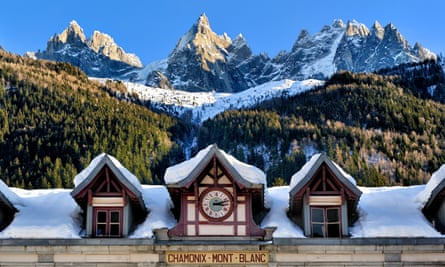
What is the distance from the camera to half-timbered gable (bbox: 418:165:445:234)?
2377cm

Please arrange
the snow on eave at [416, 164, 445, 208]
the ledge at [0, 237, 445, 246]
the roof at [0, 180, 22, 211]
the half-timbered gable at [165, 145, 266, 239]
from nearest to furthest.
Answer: the ledge at [0, 237, 445, 246] → the snow on eave at [416, 164, 445, 208] → the half-timbered gable at [165, 145, 266, 239] → the roof at [0, 180, 22, 211]

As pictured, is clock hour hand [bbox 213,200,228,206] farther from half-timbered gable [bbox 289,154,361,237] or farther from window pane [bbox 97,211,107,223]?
window pane [bbox 97,211,107,223]

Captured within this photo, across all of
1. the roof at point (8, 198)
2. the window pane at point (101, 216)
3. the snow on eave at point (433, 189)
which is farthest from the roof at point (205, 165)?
the snow on eave at point (433, 189)

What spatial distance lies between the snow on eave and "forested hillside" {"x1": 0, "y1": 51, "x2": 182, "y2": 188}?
99.8 metres

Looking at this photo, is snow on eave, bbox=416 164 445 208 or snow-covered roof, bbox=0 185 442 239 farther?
snow-covered roof, bbox=0 185 442 239

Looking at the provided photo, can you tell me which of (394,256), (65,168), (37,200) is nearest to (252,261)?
(394,256)

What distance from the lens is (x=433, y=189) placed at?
2391 centimetres

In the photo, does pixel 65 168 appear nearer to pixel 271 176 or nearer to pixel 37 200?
pixel 271 176

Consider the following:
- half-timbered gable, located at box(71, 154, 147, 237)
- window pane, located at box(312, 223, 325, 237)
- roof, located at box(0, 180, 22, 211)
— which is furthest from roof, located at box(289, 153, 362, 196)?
roof, located at box(0, 180, 22, 211)

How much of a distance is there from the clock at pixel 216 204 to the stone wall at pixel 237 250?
1.06m

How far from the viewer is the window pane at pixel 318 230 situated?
2408 centimetres

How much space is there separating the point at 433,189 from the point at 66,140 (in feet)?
481

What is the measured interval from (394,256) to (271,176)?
120361 mm

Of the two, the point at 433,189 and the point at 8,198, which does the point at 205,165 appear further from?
the point at 433,189
